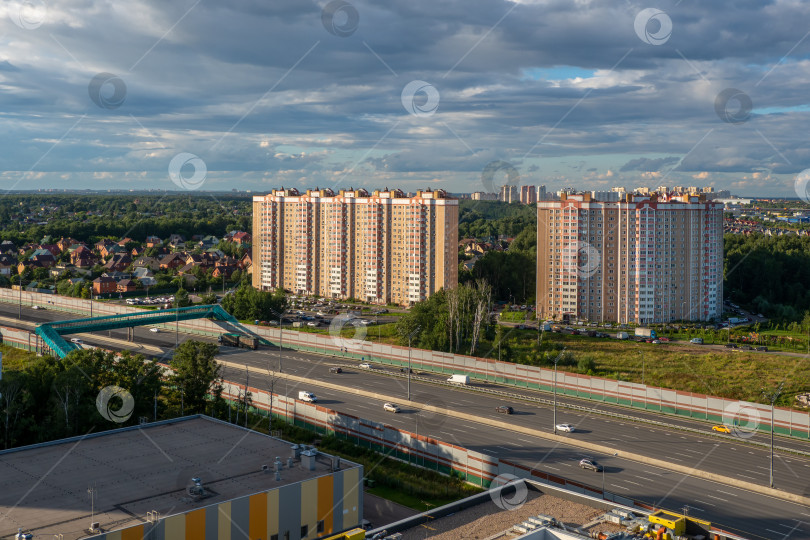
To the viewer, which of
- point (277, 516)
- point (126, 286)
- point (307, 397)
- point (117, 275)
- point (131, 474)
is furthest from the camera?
point (117, 275)

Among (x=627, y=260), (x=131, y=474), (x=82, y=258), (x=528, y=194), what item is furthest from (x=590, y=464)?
(x=528, y=194)

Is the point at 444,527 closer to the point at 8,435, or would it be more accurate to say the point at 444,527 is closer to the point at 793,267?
the point at 8,435

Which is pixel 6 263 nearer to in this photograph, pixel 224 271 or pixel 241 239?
pixel 224 271

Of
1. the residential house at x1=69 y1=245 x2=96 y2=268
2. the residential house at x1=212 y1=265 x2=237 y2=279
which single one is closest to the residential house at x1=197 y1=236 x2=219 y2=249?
the residential house at x1=69 y1=245 x2=96 y2=268

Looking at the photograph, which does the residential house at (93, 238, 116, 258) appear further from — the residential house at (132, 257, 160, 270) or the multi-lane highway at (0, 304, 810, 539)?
the multi-lane highway at (0, 304, 810, 539)

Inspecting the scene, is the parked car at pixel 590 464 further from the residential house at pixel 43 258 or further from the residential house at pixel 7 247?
the residential house at pixel 7 247
